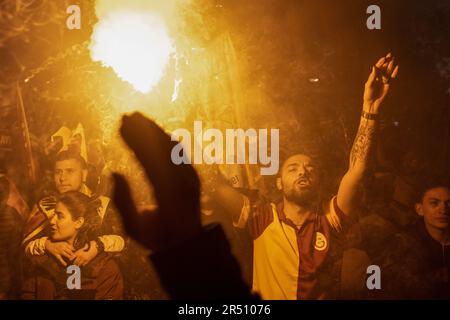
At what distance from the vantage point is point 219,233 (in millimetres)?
3586

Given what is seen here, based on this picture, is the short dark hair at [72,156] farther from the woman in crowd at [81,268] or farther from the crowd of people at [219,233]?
the woman in crowd at [81,268]

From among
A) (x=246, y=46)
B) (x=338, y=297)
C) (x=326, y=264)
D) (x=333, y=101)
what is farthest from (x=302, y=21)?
(x=338, y=297)

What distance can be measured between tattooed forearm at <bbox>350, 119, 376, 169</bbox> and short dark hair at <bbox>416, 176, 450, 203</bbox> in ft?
2.07

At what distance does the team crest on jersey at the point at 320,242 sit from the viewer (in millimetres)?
3607

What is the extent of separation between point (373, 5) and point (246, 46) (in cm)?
135

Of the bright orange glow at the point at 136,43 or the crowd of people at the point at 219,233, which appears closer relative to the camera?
the crowd of people at the point at 219,233

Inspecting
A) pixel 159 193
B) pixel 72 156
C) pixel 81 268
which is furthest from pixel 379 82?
pixel 81 268

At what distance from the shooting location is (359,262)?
3602 millimetres

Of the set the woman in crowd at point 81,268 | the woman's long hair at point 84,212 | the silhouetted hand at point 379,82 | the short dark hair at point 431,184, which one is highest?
the silhouetted hand at point 379,82

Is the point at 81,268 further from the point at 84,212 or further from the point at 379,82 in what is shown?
the point at 379,82

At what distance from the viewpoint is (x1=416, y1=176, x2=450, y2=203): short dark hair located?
11.9ft

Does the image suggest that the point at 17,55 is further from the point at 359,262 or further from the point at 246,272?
the point at 359,262

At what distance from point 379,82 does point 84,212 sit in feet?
10.4

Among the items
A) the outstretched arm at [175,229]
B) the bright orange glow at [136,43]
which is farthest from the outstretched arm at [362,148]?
the bright orange glow at [136,43]
